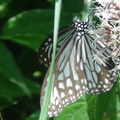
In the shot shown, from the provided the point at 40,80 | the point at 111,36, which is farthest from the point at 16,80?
the point at 111,36

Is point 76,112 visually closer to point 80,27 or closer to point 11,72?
point 80,27

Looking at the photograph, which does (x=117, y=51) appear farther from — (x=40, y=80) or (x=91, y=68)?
(x=40, y=80)

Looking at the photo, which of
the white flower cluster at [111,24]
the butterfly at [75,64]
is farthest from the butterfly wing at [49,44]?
the white flower cluster at [111,24]

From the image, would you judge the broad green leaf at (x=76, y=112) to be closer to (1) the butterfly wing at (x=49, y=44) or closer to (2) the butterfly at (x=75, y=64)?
(2) the butterfly at (x=75, y=64)

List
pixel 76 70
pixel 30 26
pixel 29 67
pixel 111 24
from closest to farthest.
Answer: pixel 111 24
pixel 76 70
pixel 30 26
pixel 29 67

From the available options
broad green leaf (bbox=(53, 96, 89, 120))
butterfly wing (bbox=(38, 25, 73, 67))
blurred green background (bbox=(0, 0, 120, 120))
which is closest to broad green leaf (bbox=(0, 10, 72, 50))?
blurred green background (bbox=(0, 0, 120, 120))

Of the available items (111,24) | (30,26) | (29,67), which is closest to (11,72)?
(30,26)
